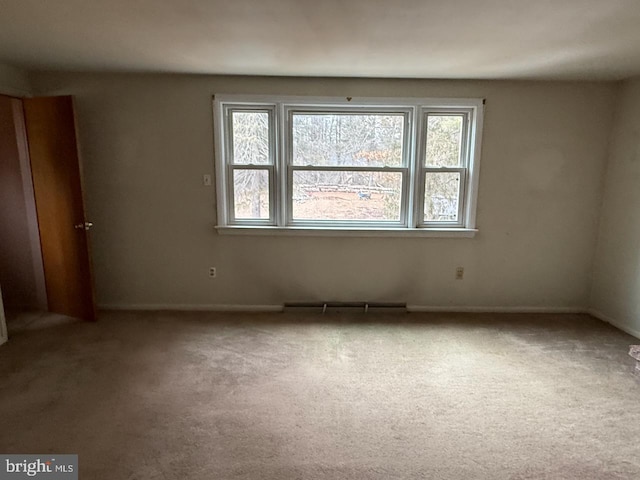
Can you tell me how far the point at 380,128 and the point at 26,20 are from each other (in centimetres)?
261

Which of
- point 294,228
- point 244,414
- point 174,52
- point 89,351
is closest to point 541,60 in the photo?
point 294,228

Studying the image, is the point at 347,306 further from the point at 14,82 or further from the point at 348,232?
the point at 14,82

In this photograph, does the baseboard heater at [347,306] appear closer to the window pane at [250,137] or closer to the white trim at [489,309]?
the white trim at [489,309]

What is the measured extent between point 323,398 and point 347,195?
1.94 meters

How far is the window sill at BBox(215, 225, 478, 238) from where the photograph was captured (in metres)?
3.57

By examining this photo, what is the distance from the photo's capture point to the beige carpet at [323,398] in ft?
5.90

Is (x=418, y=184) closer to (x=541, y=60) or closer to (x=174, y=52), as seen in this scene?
(x=541, y=60)

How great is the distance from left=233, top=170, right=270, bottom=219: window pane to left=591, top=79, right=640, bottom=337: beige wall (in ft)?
10.4

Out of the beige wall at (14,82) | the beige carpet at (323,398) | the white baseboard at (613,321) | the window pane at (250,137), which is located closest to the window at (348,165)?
the window pane at (250,137)

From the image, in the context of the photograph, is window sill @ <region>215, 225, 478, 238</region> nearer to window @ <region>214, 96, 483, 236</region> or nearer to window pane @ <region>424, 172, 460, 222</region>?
window @ <region>214, 96, 483, 236</region>

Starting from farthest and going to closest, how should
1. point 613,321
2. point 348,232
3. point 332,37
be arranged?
point 348,232
point 613,321
point 332,37

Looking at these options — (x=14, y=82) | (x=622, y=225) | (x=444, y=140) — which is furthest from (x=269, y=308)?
(x=622, y=225)

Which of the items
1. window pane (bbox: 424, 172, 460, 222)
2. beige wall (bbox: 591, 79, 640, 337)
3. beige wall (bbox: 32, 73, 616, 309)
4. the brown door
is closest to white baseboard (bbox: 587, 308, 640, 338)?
beige wall (bbox: 591, 79, 640, 337)

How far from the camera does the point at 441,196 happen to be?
3.63 m
